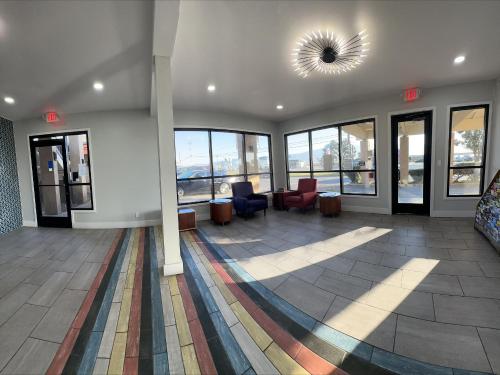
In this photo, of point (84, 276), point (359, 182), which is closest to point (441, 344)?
point (84, 276)

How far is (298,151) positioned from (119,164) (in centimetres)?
499

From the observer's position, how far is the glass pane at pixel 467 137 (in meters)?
4.49

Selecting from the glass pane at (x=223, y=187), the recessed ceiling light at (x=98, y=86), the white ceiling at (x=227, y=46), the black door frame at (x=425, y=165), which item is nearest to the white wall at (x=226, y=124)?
the glass pane at (x=223, y=187)

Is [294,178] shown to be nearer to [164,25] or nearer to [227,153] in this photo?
[227,153]

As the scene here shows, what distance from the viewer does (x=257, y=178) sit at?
6918 mm

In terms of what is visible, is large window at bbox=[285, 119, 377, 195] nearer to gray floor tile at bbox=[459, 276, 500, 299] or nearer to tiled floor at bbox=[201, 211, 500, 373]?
tiled floor at bbox=[201, 211, 500, 373]

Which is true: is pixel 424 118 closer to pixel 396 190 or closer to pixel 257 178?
pixel 396 190

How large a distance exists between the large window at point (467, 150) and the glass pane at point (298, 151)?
3.29m

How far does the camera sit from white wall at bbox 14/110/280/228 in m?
5.05

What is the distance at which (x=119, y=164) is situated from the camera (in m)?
5.11

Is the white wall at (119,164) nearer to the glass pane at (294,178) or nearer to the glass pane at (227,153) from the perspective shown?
the glass pane at (227,153)

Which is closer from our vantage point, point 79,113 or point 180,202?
point 79,113

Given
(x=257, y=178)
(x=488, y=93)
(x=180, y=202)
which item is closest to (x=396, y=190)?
(x=488, y=93)

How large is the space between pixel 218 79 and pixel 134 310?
11.4ft
